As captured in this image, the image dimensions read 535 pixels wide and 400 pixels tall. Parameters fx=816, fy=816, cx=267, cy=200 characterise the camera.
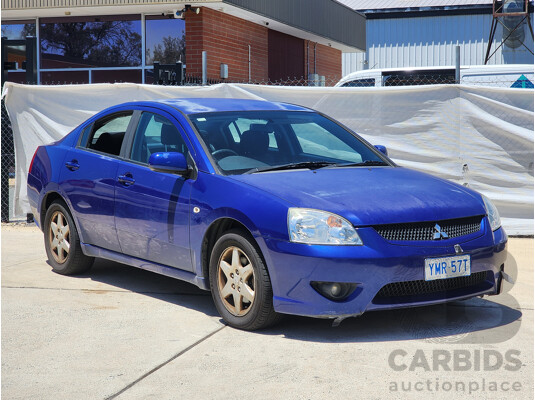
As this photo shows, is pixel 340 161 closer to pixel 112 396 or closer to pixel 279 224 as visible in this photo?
pixel 279 224

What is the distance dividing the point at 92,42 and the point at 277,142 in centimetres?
1289

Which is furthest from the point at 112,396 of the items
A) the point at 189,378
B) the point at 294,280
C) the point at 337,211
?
the point at 337,211

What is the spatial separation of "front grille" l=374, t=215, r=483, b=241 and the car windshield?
1098 millimetres

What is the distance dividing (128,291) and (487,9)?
30403 millimetres

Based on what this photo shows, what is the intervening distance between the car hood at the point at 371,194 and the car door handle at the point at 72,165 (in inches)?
80.8

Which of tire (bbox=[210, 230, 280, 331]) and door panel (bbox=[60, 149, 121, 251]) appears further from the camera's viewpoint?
door panel (bbox=[60, 149, 121, 251])

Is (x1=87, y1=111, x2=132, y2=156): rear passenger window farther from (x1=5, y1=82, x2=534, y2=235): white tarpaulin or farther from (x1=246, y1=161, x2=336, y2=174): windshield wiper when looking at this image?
(x1=5, y1=82, x2=534, y2=235): white tarpaulin

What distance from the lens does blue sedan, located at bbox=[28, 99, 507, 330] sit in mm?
5039

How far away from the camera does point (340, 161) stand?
632cm

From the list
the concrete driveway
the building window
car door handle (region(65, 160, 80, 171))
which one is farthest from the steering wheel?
the building window

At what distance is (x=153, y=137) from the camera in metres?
6.57

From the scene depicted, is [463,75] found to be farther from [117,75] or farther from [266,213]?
[266,213]

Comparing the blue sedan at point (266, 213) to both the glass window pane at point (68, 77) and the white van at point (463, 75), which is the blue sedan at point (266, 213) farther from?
the glass window pane at point (68, 77)

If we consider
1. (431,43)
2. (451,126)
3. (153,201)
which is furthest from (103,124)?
(431,43)
